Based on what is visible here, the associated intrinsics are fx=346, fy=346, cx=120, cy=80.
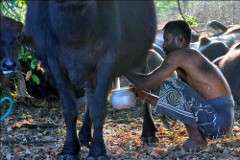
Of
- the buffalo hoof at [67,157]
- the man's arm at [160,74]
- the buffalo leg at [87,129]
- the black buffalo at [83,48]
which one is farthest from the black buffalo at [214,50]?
the buffalo hoof at [67,157]

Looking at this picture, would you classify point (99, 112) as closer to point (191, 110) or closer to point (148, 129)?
point (191, 110)

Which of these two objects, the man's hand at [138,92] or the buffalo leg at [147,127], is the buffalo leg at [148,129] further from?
the man's hand at [138,92]

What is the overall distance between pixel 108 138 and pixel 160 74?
112cm

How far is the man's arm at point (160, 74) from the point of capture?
145 inches

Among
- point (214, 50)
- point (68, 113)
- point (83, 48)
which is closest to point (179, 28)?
point (83, 48)

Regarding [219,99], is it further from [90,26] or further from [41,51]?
[41,51]

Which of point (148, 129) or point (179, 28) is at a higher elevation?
point (179, 28)

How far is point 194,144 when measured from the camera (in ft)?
12.1

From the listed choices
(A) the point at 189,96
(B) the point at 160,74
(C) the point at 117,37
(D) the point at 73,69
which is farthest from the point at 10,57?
(A) the point at 189,96

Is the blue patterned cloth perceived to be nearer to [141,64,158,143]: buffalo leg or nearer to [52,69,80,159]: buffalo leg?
[141,64,158,143]: buffalo leg

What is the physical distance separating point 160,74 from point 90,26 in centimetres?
99

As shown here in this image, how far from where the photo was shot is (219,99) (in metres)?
3.76

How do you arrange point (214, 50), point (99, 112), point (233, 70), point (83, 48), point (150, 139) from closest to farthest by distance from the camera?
point (99, 112) → point (83, 48) → point (150, 139) → point (233, 70) → point (214, 50)

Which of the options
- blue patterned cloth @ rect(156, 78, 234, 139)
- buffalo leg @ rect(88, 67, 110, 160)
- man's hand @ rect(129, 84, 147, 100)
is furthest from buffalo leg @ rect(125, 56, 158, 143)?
buffalo leg @ rect(88, 67, 110, 160)
